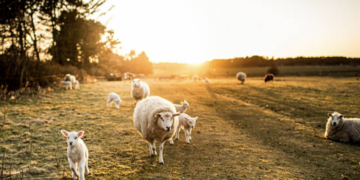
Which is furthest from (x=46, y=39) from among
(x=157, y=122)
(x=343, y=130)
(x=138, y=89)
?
(x=343, y=130)

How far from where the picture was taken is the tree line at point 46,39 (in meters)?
15.2

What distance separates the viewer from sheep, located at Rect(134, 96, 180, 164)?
5699 mm

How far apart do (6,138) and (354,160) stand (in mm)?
12004

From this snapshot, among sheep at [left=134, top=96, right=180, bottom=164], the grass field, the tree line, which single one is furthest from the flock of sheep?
the tree line

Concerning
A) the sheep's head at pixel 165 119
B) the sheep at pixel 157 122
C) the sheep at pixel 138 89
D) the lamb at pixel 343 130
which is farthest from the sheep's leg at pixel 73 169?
the lamb at pixel 343 130

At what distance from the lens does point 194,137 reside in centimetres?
825

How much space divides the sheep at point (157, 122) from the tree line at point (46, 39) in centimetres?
1278

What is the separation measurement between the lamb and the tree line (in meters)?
19.3

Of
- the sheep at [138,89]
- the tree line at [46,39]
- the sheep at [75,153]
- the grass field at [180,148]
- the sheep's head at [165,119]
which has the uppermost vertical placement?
the tree line at [46,39]

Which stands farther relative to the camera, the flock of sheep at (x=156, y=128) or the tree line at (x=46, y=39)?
the tree line at (x=46, y=39)

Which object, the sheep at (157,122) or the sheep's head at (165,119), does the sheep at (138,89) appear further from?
the sheep's head at (165,119)

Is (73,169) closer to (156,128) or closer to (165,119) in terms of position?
(156,128)

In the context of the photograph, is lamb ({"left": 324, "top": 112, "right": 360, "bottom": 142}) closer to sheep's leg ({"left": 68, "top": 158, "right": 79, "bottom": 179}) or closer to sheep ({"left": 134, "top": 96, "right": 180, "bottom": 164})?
sheep ({"left": 134, "top": 96, "right": 180, "bottom": 164})

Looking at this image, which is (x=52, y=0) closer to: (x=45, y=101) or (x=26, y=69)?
(x=26, y=69)
